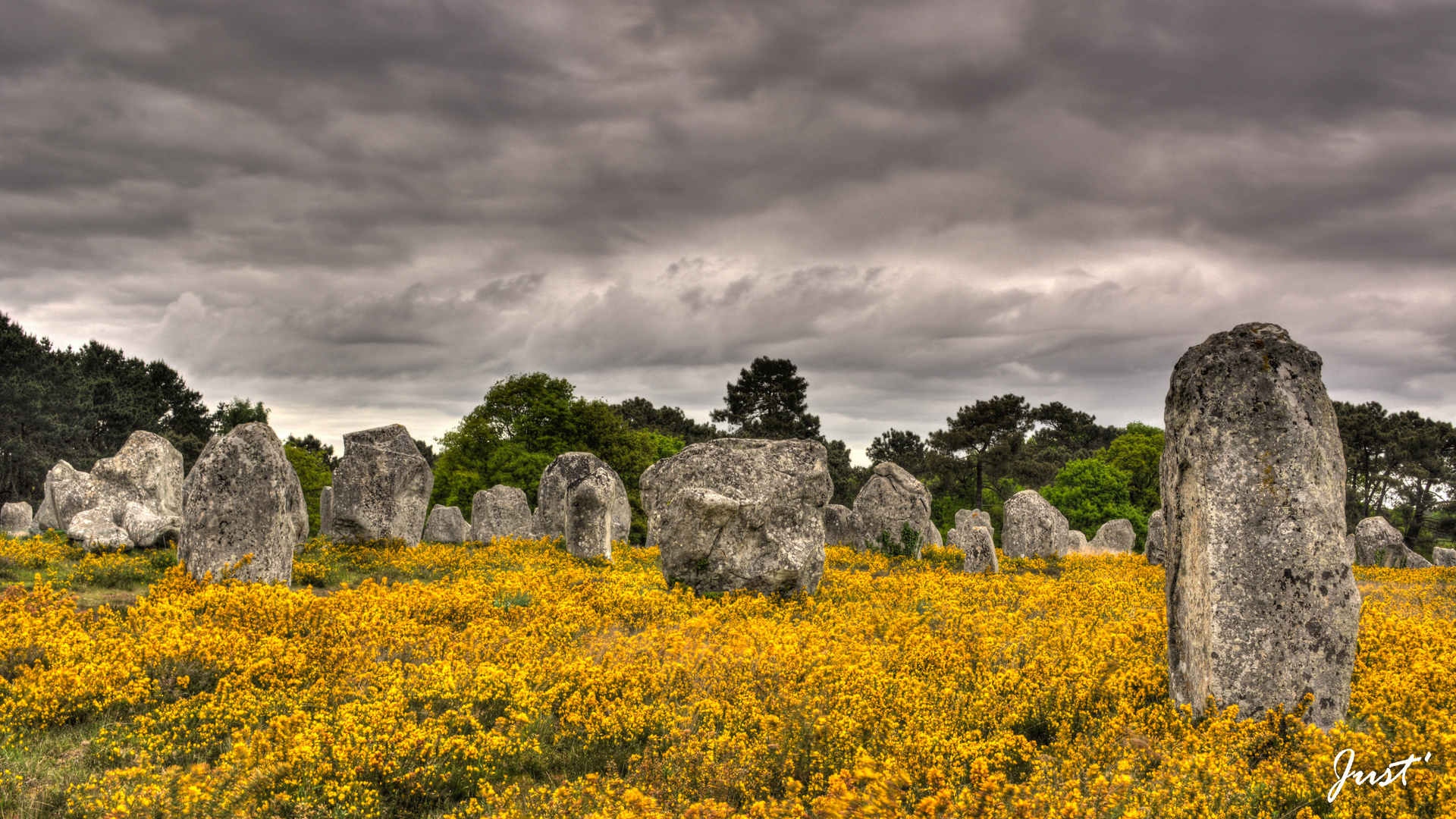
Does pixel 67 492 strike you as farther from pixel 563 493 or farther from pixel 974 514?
pixel 974 514

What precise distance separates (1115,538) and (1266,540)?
1412 inches

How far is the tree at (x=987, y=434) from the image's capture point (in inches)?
2117

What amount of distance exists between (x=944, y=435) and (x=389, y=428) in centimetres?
4129

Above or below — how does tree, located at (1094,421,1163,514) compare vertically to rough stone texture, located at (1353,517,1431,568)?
above

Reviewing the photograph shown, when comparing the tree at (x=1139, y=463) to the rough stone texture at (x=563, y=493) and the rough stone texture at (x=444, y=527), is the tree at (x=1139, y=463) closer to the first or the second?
the rough stone texture at (x=563, y=493)

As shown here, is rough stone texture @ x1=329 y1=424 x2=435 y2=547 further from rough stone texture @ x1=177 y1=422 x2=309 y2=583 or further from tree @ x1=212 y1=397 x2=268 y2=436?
tree @ x1=212 y1=397 x2=268 y2=436

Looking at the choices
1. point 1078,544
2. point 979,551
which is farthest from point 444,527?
point 1078,544

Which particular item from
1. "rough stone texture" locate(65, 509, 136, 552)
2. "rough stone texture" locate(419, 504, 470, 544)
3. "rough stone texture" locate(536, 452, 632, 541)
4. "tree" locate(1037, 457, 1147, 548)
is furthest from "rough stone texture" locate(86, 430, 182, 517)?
"tree" locate(1037, 457, 1147, 548)

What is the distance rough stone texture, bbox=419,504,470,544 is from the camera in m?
32.2

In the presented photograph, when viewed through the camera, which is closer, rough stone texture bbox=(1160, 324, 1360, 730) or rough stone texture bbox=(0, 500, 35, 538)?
rough stone texture bbox=(1160, 324, 1360, 730)

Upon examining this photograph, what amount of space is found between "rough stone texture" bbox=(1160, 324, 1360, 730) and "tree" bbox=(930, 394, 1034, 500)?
48.0 meters
